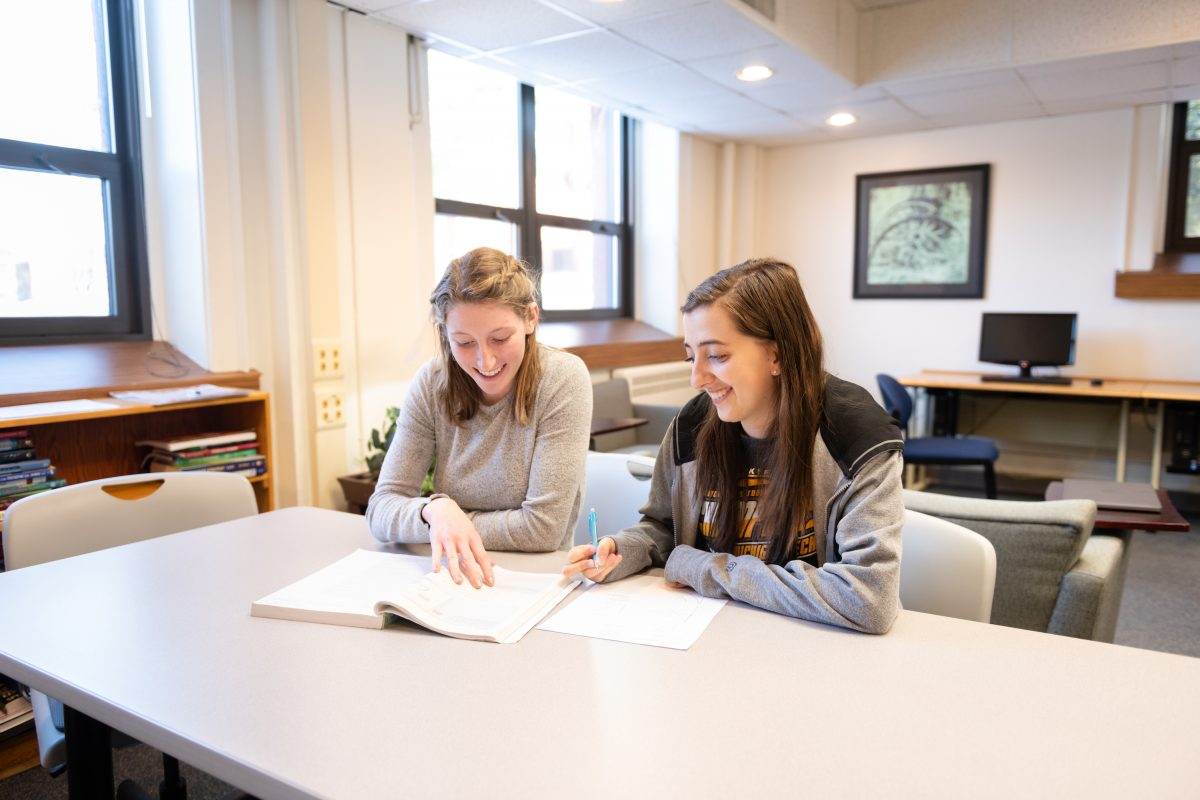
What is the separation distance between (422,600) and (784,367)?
673 millimetres

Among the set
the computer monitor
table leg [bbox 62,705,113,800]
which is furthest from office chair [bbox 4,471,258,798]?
the computer monitor

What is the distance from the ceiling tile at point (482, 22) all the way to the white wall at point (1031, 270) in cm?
258

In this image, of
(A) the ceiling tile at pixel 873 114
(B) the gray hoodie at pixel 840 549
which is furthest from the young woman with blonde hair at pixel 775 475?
(A) the ceiling tile at pixel 873 114

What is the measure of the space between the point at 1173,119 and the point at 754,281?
4.83 m

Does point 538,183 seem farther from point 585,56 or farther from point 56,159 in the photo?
point 56,159

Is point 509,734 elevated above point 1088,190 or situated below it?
below

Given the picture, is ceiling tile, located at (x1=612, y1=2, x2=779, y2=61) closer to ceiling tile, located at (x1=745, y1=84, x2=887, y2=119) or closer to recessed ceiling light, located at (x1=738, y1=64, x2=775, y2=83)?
recessed ceiling light, located at (x1=738, y1=64, x2=775, y2=83)

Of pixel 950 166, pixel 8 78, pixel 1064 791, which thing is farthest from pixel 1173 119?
pixel 8 78

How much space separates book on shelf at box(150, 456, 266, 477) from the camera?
2557 millimetres

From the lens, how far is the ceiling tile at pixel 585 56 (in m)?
3.45

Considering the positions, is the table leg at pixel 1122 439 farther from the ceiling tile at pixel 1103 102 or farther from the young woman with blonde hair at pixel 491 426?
the young woman with blonde hair at pixel 491 426

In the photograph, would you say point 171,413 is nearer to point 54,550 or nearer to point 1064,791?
point 54,550

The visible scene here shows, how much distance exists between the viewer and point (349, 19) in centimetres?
309

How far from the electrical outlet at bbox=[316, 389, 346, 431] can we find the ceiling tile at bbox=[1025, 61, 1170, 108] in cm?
378
